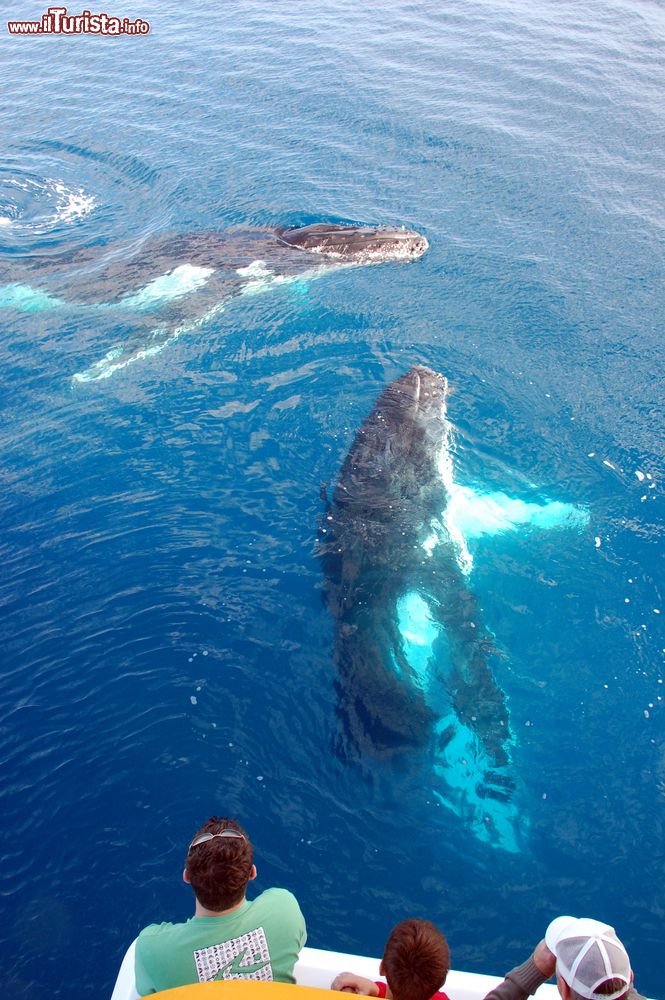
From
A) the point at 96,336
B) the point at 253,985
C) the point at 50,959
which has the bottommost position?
the point at 50,959

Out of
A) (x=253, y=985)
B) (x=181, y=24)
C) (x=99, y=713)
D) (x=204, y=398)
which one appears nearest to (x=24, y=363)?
(x=204, y=398)

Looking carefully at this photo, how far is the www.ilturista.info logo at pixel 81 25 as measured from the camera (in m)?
30.3

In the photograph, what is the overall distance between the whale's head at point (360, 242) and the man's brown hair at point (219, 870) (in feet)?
46.2

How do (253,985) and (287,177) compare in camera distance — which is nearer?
(253,985)

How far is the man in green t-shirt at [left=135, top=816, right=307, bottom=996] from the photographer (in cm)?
456

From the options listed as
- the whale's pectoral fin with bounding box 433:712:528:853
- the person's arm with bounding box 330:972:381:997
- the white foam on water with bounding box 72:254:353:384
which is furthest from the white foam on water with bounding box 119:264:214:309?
the person's arm with bounding box 330:972:381:997

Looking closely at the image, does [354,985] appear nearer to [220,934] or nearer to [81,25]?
[220,934]

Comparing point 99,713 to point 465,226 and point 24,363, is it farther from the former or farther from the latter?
point 465,226

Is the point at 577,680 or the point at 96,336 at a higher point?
the point at 96,336

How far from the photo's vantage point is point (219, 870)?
4.53 metres

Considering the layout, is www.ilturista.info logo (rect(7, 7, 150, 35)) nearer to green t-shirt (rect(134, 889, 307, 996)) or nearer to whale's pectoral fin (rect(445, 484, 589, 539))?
whale's pectoral fin (rect(445, 484, 589, 539))

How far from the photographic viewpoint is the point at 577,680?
901 cm

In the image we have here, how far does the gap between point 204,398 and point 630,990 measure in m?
11.0

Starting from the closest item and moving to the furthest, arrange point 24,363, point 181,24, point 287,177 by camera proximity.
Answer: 1. point 24,363
2. point 287,177
3. point 181,24
